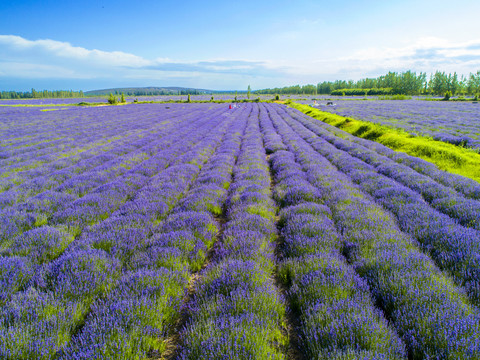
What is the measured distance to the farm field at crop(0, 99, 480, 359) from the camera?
2.30 metres

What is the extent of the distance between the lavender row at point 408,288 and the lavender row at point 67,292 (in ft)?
8.54

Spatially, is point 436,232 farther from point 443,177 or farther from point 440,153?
point 440,153

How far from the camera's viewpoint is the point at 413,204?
5453 millimetres

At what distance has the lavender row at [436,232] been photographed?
3.27 metres

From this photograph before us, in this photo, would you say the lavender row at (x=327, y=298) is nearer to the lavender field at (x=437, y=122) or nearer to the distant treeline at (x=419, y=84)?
the lavender field at (x=437, y=122)

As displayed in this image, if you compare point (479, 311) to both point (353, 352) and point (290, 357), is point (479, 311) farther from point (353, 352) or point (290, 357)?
point (290, 357)

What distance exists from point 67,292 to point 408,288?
4.06 metres

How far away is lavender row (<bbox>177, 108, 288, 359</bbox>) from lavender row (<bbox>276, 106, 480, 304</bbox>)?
239cm

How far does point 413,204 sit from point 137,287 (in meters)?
5.66

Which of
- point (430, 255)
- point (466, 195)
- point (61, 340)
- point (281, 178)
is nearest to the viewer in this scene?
point (61, 340)

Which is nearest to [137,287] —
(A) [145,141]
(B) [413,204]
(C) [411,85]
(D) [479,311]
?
(D) [479,311]

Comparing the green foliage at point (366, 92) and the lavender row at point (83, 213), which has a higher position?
the green foliage at point (366, 92)

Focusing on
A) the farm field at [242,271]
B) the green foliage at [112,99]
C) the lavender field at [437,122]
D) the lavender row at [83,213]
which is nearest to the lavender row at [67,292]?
the farm field at [242,271]

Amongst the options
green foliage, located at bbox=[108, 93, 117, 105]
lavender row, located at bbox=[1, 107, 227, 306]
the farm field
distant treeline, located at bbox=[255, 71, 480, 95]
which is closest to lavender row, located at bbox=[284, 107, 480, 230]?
the farm field
